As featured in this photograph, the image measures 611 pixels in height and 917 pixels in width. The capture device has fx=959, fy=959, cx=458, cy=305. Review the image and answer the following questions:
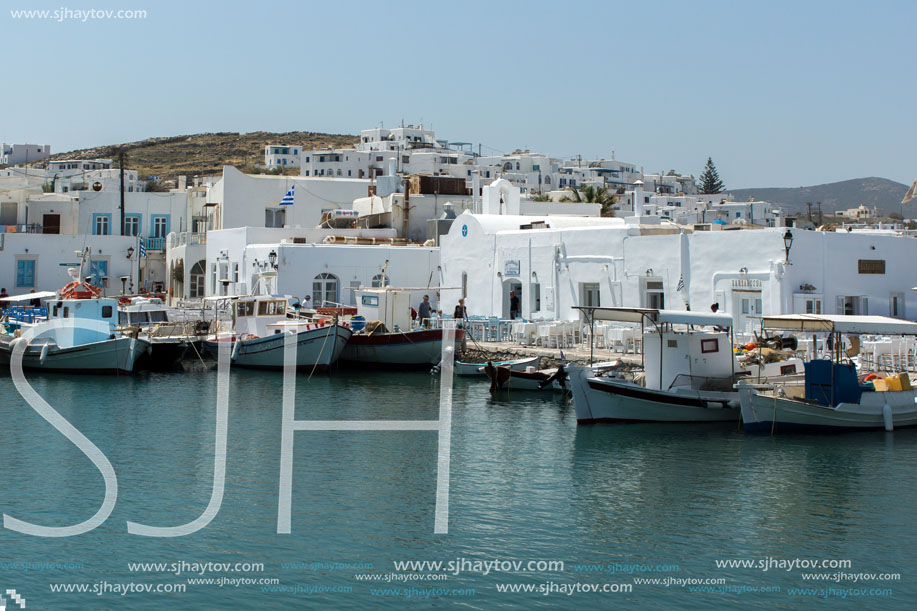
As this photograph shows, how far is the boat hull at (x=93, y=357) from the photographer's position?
96.3ft

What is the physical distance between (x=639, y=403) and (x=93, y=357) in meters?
17.7

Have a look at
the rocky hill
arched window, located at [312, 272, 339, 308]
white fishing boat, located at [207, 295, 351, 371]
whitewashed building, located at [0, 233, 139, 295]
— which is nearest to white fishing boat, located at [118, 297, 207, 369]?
white fishing boat, located at [207, 295, 351, 371]

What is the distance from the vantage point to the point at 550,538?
1257 centimetres

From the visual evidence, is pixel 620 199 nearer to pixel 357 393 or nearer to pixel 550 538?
pixel 357 393

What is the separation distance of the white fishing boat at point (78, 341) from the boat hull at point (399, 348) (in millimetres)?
6706

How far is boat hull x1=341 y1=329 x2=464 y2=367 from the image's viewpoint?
1203 inches

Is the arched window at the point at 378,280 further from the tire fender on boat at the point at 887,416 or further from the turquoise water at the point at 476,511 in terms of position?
the tire fender on boat at the point at 887,416

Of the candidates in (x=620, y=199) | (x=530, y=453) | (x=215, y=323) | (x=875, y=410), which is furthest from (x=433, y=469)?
(x=620, y=199)

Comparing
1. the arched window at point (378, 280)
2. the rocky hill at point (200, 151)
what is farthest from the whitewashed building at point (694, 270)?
the rocky hill at point (200, 151)

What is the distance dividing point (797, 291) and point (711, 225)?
13.9 ft

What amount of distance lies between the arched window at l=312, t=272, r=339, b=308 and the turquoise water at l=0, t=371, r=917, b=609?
1692 centimetres

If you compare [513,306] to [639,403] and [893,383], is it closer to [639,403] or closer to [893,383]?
[639,403]

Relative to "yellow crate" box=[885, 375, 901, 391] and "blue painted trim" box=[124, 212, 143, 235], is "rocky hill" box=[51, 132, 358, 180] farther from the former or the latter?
"yellow crate" box=[885, 375, 901, 391]

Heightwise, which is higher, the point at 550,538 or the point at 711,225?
the point at 711,225
